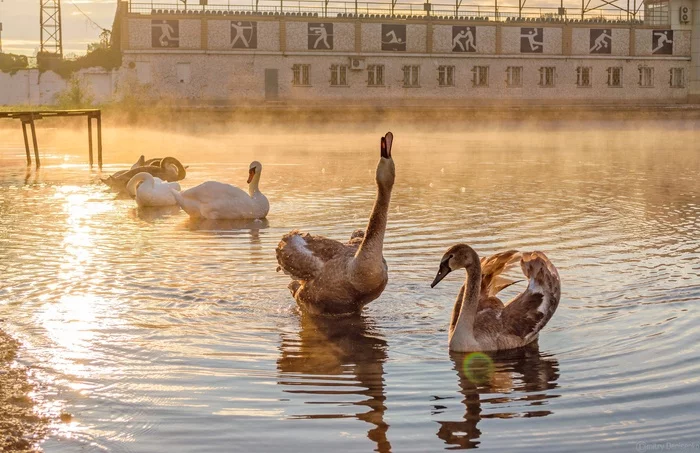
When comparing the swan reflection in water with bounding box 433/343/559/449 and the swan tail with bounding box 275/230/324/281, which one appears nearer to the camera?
the swan reflection in water with bounding box 433/343/559/449

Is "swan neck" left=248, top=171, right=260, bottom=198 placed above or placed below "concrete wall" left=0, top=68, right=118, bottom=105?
below

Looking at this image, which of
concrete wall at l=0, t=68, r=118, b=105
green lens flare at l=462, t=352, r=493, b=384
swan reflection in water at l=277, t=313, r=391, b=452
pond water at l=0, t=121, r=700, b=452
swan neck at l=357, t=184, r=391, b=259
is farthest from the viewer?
concrete wall at l=0, t=68, r=118, b=105

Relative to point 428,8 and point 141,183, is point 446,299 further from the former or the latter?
point 428,8

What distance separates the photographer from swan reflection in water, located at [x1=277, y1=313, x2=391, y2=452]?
702cm

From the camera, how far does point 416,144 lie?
38.7 metres

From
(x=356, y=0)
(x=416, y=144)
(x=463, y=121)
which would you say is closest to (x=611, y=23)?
(x=356, y=0)

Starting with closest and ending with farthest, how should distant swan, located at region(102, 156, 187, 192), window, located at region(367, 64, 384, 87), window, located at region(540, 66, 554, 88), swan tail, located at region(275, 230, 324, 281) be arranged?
swan tail, located at region(275, 230, 324, 281), distant swan, located at region(102, 156, 187, 192), window, located at region(367, 64, 384, 87), window, located at region(540, 66, 554, 88)

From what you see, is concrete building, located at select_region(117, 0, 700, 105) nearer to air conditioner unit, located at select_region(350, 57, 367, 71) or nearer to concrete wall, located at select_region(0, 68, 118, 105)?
air conditioner unit, located at select_region(350, 57, 367, 71)

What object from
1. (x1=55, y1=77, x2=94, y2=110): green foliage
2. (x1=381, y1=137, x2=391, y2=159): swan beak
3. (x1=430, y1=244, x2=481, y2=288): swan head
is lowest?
(x1=430, y1=244, x2=481, y2=288): swan head

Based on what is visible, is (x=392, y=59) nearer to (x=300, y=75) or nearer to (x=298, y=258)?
(x=300, y=75)

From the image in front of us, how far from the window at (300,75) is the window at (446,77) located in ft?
28.5

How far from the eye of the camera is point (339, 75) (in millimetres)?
70625

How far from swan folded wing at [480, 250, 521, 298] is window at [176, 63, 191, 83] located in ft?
195

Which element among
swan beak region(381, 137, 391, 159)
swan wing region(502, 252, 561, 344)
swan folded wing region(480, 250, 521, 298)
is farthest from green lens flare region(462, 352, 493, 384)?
swan beak region(381, 137, 391, 159)
